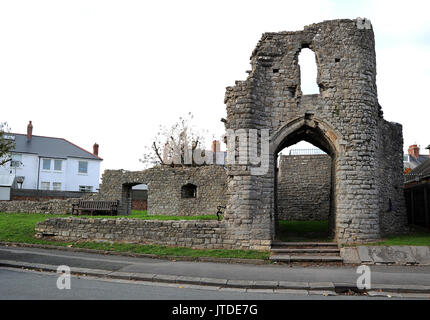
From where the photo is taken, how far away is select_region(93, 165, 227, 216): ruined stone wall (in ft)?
74.1

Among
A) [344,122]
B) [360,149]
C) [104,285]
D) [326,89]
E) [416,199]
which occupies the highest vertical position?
[326,89]

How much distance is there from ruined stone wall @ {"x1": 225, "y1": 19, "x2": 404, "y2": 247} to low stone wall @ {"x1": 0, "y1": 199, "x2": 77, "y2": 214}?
14.6m

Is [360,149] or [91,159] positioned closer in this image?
[360,149]

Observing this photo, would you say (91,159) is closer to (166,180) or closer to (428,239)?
(166,180)

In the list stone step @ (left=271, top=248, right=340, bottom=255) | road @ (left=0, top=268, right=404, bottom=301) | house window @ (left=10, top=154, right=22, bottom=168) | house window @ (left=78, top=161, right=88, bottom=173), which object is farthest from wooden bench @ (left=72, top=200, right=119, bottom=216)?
house window @ (left=78, top=161, right=88, bottom=173)

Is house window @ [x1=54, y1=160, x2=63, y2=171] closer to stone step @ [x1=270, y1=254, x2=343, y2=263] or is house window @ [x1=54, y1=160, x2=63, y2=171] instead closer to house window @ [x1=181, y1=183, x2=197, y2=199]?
house window @ [x1=181, y1=183, x2=197, y2=199]

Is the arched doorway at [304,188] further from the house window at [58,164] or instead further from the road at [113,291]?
the house window at [58,164]

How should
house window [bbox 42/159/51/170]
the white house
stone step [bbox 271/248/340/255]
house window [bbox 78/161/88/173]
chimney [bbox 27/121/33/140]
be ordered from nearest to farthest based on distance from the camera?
stone step [bbox 271/248/340/255]
the white house
house window [bbox 42/159/51/170]
chimney [bbox 27/121/33/140]
house window [bbox 78/161/88/173]

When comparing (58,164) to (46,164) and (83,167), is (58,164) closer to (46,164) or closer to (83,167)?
(46,164)

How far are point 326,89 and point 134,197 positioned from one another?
80.1 feet

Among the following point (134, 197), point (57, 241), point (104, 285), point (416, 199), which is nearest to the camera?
point (104, 285)

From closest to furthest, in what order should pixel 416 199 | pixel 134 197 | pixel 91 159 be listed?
pixel 416 199, pixel 134 197, pixel 91 159

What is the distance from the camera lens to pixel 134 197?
113 ft

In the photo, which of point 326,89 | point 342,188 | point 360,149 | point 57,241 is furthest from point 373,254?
point 57,241
